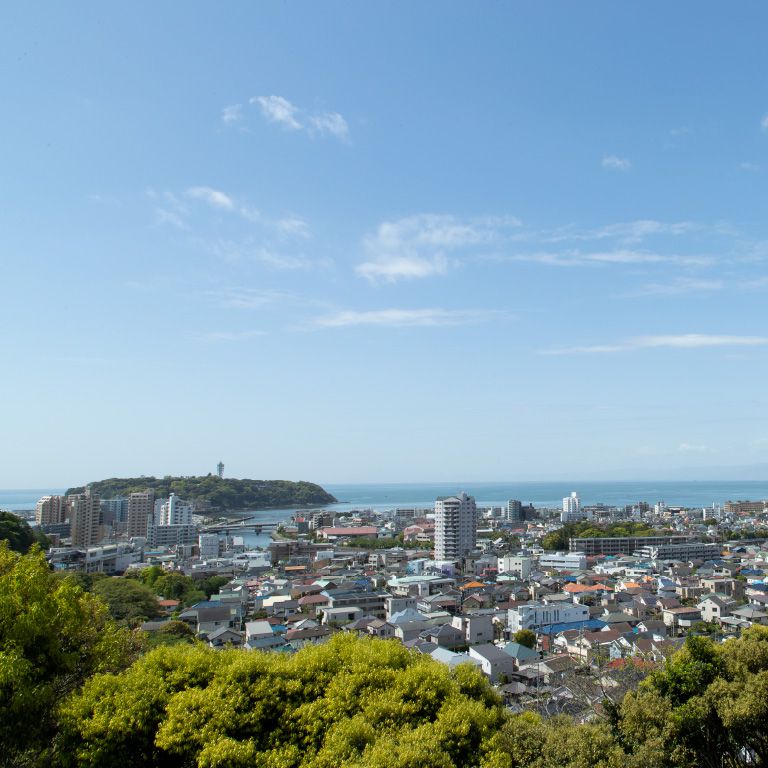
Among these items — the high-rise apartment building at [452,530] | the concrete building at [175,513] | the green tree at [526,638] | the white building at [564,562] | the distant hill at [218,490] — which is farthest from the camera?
the distant hill at [218,490]

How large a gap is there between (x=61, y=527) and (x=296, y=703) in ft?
126

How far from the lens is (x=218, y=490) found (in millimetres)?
64250

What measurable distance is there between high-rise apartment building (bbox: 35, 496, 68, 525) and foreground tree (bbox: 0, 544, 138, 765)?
3791 centimetres

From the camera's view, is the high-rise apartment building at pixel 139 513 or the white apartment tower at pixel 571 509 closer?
the high-rise apartment building at pixel 139 513

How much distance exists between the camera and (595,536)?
31.0m

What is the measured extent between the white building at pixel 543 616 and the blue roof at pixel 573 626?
96 millimetres

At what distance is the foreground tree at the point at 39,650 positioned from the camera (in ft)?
11.2

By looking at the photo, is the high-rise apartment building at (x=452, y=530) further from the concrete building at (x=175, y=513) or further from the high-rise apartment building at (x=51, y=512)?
the high-rise apartment building at (x=51, y=512)

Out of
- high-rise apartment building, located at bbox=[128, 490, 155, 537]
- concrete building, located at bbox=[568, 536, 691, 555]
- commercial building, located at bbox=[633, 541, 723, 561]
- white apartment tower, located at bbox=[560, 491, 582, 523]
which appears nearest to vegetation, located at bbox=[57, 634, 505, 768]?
commercial building, located at bbox=[633, 541, 723, 561]

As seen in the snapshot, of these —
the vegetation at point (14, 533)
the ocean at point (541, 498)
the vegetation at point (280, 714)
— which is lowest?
the ocean at point (541, 498)

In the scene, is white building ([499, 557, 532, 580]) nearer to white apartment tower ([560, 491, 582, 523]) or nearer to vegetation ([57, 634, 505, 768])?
vegetation ([57, 634, 505, 768])

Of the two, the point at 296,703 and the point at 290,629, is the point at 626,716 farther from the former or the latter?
the point at 290,629

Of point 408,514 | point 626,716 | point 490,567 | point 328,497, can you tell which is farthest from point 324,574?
point 328,497

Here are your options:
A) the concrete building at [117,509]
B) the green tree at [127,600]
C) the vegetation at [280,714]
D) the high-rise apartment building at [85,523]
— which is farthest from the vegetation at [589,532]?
the concrete building at [117,509]
